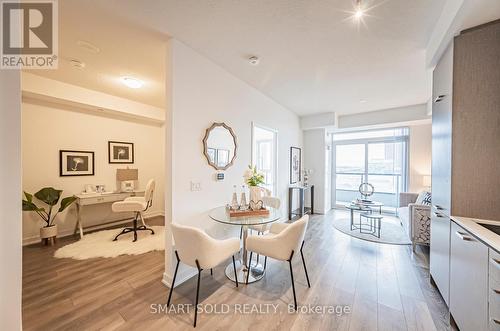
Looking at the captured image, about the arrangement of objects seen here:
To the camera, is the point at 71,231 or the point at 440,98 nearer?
the point at 440,98

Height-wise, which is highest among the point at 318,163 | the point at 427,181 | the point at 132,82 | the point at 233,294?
the point at 132,82

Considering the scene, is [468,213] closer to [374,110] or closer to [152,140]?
[374,110]

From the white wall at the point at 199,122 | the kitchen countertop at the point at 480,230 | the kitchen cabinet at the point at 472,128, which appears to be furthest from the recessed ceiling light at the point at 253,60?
the kitchen countertop at the point at 480,230

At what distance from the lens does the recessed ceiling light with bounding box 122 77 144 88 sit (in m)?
3.15

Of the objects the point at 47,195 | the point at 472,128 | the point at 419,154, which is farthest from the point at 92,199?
the point at 419,154

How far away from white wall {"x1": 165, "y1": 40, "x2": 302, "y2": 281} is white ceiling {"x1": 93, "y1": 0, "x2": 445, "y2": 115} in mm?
221

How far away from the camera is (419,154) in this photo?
16.9ft

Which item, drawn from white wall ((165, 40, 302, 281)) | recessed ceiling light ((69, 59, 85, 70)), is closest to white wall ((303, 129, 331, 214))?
white wall ((165, 40, 302, 281))

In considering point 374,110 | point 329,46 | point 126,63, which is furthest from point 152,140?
point 374,110

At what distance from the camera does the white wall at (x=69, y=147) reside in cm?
325

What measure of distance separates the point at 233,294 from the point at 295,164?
3.88m

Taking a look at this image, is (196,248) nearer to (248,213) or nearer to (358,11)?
(248,213)

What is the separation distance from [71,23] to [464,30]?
3.63 meters

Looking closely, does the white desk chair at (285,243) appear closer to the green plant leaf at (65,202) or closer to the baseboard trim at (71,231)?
the green plant leaf at (65,202)
